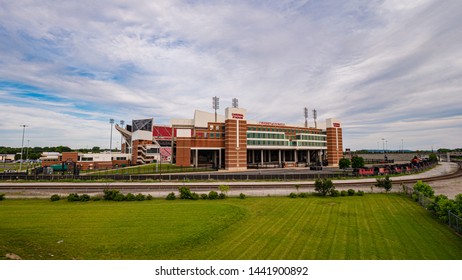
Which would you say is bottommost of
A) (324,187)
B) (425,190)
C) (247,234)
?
(247,234)

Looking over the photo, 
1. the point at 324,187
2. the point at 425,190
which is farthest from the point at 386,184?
the point at 324,187

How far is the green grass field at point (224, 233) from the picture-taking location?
15273 millimetres

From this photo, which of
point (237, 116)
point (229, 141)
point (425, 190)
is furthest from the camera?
point (237, 116)

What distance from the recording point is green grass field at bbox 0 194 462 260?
15273 mm

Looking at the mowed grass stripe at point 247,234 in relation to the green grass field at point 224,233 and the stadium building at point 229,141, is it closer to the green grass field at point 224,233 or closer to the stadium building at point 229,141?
the green grass field at point 224,233

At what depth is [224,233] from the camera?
19.2 meters

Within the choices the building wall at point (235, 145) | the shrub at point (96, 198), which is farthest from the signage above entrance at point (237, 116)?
the shrub at point (96, 198)

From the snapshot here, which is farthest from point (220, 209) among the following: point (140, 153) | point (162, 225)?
point (140, 153)

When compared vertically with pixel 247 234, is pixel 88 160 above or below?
above

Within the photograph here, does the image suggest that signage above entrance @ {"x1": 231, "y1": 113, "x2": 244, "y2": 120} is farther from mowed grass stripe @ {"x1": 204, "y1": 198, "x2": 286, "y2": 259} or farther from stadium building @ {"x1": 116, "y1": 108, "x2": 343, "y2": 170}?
mowed grass stripe @ {"x1": 204, "y1": 198, "x2": 286, "y2": 259}

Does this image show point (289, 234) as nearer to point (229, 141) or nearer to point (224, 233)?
point (224, 233)

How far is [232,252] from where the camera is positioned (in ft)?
50.9

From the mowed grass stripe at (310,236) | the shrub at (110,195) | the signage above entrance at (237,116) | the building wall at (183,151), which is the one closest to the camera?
the mowed grass stripe at (310,236)
